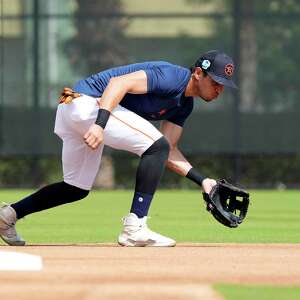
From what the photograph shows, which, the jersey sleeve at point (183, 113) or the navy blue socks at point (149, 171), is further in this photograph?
the jersey sleeve at point (183, 113)

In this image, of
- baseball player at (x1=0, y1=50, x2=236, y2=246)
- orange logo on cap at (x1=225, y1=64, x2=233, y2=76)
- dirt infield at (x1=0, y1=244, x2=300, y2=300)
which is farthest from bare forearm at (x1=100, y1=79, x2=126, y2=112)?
dirt infield at (x1=0, y1=244, x2=300, y2=300)

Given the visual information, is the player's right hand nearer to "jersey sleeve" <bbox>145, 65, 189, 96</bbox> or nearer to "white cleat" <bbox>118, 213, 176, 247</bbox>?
"white cleat" <bbox>118, 213, 176, 247</bbox>

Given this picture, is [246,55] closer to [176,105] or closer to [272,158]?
[272,158]

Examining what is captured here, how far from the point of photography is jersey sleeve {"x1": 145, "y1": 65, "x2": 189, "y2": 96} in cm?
781

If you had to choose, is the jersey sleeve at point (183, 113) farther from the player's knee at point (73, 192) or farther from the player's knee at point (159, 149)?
the player's knee at point (73, 192)

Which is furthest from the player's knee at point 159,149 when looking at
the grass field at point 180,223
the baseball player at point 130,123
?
the grass field at point 180,223

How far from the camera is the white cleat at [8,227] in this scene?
8.11m

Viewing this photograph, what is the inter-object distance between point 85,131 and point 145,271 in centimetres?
169

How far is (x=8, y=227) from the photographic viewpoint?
26.7 ft

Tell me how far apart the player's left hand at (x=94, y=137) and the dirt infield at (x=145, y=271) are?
662 millimetres

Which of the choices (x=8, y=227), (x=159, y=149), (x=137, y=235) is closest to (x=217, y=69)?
(x=159, y=149)

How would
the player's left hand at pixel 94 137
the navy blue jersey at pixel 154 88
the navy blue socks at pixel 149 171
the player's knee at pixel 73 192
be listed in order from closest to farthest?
the player's left hand at pixel 94 137 < the navy blue socks at pixel 149 171 < the navy blue jersey at pixel 154 88 < the player's knee at pixel 73 192

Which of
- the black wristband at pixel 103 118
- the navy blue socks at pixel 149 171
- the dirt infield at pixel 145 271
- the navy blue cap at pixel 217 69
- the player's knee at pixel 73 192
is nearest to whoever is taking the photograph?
the dirt infield at pixel 145 271

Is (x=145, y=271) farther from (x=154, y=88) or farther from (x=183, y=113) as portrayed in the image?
(x=183, y=113)
